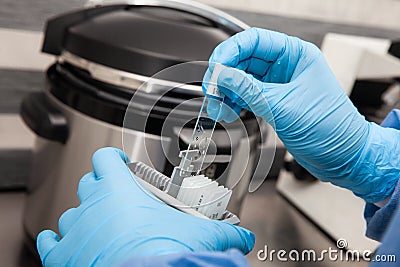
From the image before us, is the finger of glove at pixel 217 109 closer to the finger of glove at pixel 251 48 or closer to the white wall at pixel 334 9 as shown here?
the finger of glove at pixel 251 48

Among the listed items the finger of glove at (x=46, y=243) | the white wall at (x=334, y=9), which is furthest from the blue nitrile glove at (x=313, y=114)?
the white wall at (x=334, y=9)

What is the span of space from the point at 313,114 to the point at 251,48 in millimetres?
124

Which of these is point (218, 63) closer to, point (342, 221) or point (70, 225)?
point (70, 225)

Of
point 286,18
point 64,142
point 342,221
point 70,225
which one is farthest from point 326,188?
point 70,225

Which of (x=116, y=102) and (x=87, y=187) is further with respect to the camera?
(x=116, y=102)

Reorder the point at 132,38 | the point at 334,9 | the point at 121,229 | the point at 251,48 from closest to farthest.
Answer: the point at 121,229, the point at 251,48, the point at 132,38, the point at 334,9

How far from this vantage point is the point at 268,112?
583 mm

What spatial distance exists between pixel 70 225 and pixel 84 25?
40 cm

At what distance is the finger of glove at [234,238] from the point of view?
1.68 ft

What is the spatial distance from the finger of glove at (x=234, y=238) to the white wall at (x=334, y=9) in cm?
72

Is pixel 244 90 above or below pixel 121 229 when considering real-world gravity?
above

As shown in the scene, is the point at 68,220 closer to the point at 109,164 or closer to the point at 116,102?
the point at 109,164

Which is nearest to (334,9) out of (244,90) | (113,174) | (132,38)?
(132,38)

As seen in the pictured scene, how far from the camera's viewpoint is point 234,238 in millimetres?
526
